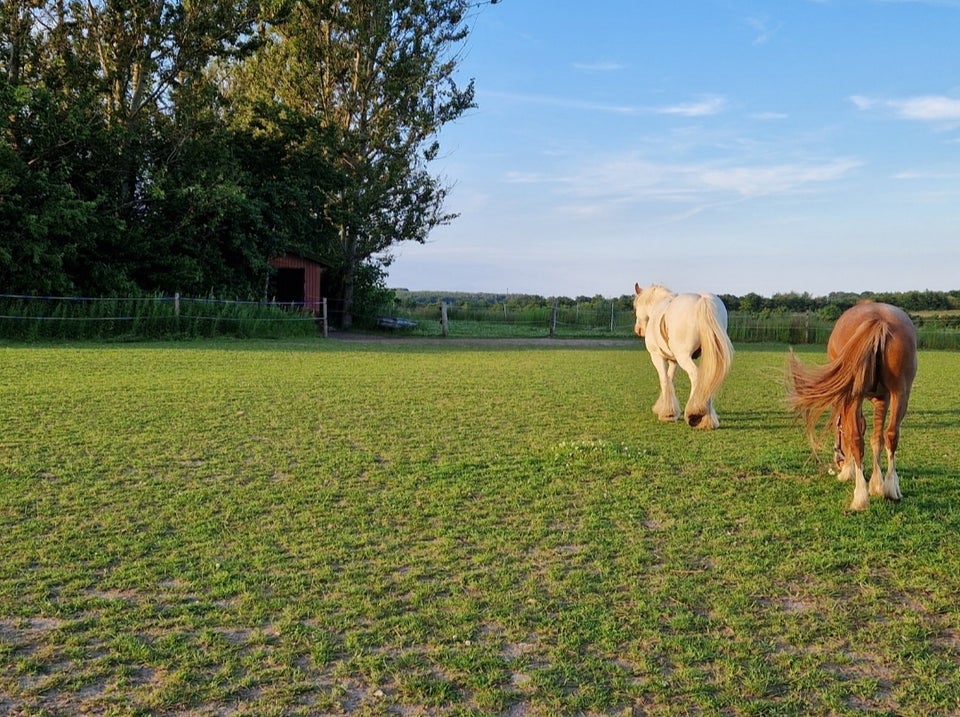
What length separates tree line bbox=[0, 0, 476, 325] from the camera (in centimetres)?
1920

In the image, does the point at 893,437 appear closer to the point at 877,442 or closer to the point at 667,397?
the point at 877,442

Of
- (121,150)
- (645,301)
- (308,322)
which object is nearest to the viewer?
(645,301)

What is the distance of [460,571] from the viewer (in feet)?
11.8

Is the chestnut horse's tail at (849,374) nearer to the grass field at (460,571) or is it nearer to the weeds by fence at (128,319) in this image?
the grass field at (460,571)

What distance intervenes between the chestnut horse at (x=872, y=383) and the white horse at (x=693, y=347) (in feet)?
6.40

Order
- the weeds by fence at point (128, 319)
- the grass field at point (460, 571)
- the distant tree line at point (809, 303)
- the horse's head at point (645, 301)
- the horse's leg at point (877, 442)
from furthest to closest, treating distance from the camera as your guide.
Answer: the distant tree line at point (809, 303), the weeds by fence at point (128, 319), the horse's head at point (645, 301), the horse's leg at point (877, 442), the grass field at point (460, 571)

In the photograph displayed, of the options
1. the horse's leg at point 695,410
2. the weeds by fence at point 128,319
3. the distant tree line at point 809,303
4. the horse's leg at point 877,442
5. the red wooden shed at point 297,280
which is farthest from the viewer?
the distant tree line at point 809,303

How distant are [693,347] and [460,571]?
4.54 m

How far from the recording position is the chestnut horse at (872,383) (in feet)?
15.2

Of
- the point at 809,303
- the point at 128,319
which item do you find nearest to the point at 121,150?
the point at 128,319

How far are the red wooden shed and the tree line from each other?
21.9 inches

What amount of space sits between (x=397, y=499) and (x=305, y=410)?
3.81 m

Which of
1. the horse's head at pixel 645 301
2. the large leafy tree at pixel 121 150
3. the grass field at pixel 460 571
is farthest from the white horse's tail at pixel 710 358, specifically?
the large leafy tree at pixel 121 150

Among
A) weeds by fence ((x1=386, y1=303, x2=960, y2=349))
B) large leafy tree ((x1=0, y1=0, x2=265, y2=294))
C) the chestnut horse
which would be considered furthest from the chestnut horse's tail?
weeds by fence ((x1=386, y1=303, x2=960, y2=349))
